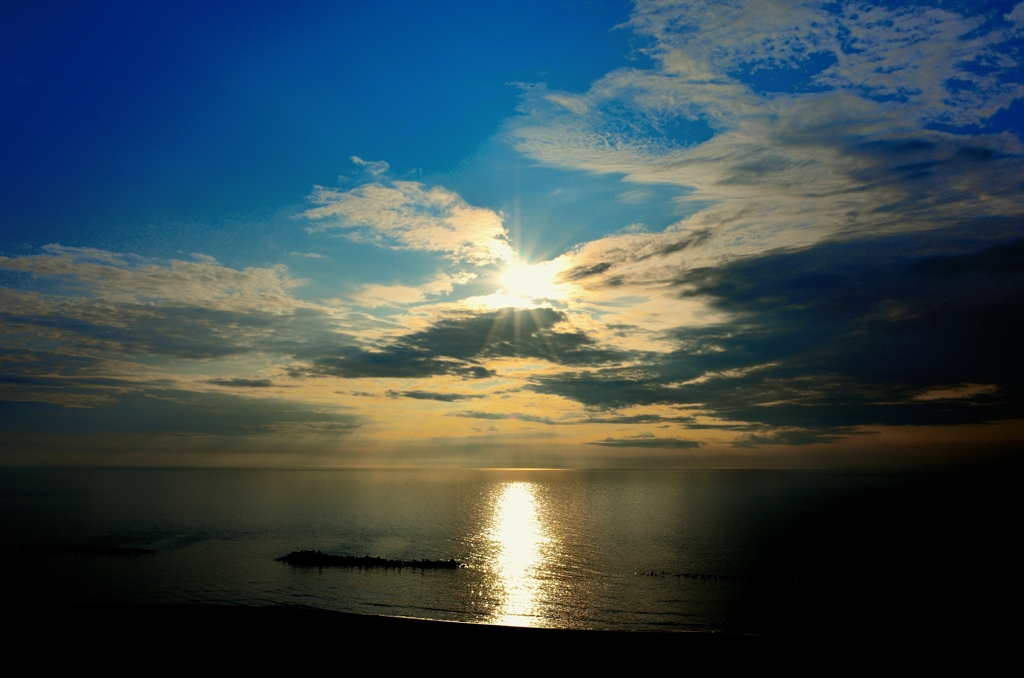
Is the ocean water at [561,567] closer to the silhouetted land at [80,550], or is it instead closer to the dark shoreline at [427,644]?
the silhouetted land at [80,550]

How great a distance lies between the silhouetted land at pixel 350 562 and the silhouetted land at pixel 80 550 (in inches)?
764

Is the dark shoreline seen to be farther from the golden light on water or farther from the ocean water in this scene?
the golden light on water

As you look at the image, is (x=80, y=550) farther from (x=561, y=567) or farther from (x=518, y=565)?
(x=561, y=567)

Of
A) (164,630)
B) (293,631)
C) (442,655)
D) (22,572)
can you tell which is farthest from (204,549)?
(442,655)

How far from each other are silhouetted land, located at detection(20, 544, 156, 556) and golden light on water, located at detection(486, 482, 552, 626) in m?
46.3

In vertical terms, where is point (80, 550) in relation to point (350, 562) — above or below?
above

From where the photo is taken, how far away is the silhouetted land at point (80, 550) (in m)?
64.3

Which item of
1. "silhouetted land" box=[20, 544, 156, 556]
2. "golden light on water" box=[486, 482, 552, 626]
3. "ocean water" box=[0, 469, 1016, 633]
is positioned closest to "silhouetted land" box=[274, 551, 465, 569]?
"ocean water" box=[0, 469, 1016, 633]

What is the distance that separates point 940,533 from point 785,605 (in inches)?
2623

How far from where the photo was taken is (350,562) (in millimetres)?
62438

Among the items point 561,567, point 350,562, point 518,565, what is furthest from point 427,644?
point 518,565

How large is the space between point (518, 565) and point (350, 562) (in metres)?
21.0

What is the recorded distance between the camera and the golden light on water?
1753 inches

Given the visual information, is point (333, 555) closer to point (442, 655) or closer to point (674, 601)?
point (674, 601)
